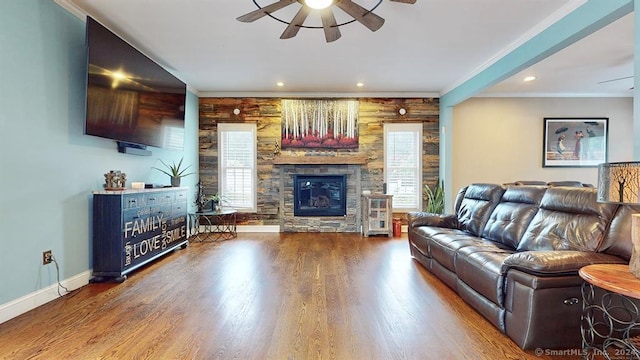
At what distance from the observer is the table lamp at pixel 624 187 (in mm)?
1524

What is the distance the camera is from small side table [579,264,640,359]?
5.29ft

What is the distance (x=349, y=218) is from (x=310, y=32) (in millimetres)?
3710

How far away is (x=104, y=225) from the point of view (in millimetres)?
3271

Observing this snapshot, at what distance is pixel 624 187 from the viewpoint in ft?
5.15

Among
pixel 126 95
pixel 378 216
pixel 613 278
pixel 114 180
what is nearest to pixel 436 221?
→ pixel 378 216

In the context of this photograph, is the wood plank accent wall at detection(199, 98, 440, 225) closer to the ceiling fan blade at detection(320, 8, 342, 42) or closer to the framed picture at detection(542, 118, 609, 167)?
the framed picture at detection(542, 118, 609, 167)

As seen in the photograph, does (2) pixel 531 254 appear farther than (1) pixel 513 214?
No

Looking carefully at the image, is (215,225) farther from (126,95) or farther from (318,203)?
(126,95)

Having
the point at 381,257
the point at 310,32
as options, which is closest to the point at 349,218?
the point at 381,257

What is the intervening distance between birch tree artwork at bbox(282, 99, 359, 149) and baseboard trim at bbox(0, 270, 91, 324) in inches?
154

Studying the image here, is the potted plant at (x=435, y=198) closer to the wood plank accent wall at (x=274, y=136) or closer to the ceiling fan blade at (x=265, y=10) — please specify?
the wood plank accent wall at (x=274, y=136)

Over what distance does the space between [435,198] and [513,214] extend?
2899mm

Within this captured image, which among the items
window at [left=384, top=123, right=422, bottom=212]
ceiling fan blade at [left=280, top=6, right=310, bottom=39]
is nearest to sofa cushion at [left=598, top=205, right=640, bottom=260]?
ceiling fan blade at [left=280, top=6, right=310, bottom=39]

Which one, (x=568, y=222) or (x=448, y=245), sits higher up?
(x=568, y=222)
